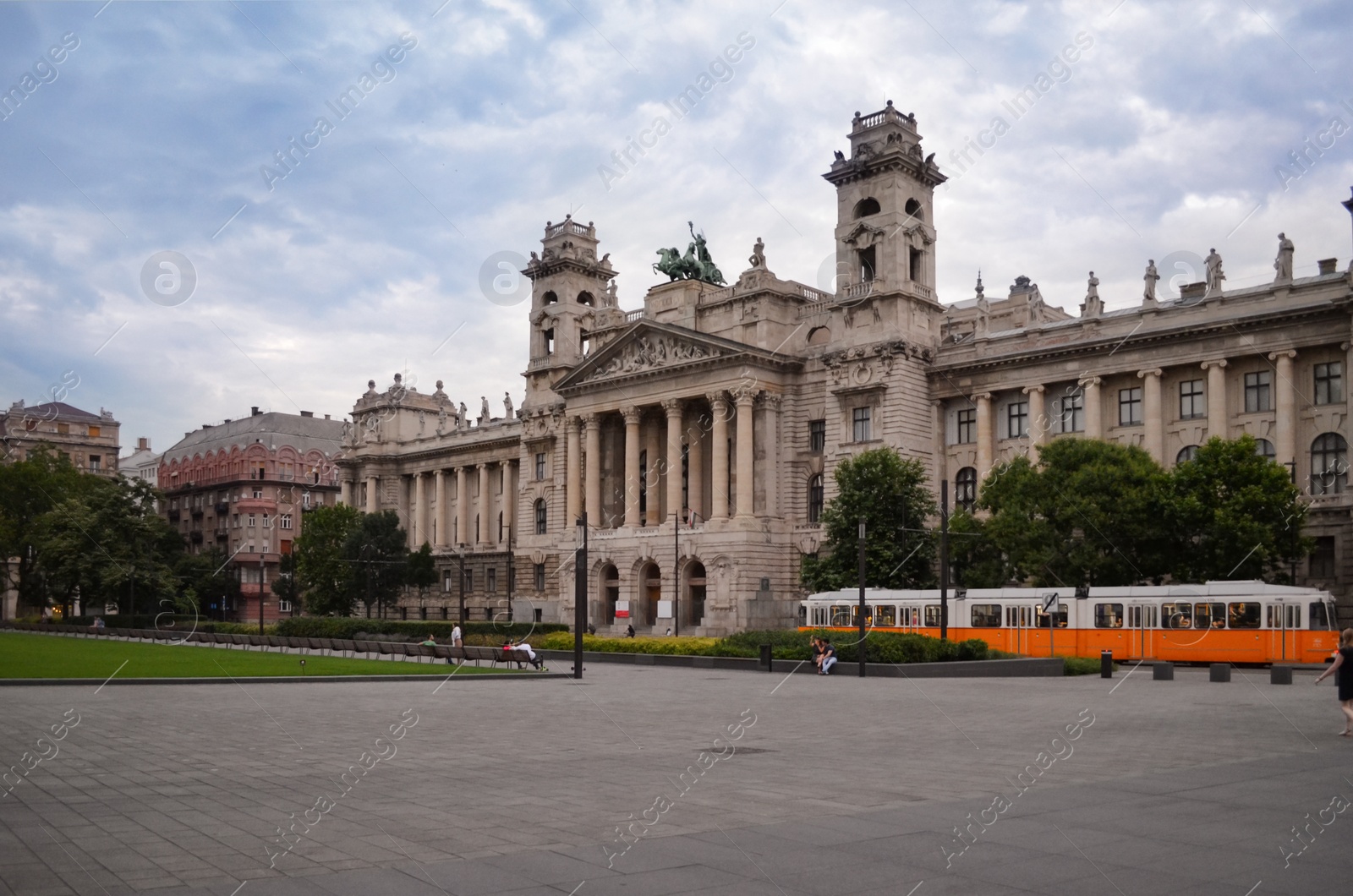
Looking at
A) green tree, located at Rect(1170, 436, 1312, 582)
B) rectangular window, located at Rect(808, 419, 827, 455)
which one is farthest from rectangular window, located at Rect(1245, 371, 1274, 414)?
rectangular window, located at Rect(808, 419, 827, 455)

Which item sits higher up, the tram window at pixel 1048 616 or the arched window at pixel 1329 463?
the arched window at pixel 1329 463

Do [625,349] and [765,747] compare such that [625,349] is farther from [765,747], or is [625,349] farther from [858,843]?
[858,843]

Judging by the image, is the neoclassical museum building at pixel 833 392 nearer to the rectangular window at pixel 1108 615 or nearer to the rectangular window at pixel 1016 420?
the rectangular window at pixel 1016 420

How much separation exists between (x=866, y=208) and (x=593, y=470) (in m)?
25.2

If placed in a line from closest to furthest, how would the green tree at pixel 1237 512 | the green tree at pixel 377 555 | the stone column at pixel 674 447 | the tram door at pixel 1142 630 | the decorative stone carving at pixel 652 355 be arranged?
1. the tram door at pixel 1142 630
2. the green tree at pixel 1237 512
3. the decorative stone carving at pixel 652 355
4. the stone column at pixel 674 447
5. the green tree at pixel 377 555

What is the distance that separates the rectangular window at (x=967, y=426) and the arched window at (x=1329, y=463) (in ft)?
60.8

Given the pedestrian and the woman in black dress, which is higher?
the woman in black dress

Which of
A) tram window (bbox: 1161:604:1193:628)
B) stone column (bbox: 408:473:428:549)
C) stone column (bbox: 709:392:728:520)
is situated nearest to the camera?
tram window (bbox: 1161:604:1193:628)

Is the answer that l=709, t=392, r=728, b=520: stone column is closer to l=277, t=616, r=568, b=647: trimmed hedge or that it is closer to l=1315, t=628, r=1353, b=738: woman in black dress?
l=277, t=616, r=568, b=647: trimmed hedge

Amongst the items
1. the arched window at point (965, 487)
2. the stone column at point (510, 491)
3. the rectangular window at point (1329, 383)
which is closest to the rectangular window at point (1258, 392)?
the rectangular window at point (1329, 383)

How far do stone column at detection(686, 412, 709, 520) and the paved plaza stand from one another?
175 ft

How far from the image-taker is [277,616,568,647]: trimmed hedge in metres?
63.3

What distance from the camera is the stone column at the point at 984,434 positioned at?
Result: 228 feet

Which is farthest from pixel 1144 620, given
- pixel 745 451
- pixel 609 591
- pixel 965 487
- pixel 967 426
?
pixel 609 591
